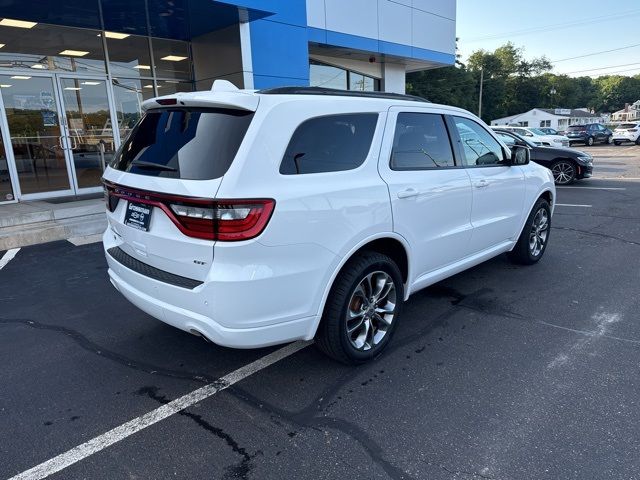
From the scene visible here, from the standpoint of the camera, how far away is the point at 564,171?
509 inches

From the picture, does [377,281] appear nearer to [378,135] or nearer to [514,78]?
[378,135]

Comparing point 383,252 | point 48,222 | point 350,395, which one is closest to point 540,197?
point 383,252

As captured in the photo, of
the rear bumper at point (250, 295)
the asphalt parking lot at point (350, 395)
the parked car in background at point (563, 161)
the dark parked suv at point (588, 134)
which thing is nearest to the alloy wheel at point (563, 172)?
the parked car in background at point (563, 161)

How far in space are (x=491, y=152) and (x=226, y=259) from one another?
3.26m

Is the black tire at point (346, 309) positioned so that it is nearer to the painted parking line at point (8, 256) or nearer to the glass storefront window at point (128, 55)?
the painted parking line at point (8, 256)

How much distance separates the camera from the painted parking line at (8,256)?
Result: 601 centimetres

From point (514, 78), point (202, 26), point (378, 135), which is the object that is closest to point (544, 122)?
point (514, 78)

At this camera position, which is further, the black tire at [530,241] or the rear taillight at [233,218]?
the black tire at [530,241]

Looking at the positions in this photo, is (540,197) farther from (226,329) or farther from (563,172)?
(563,172)

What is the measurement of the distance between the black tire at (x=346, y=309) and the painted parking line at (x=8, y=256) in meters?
4.93

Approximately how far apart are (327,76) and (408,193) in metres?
12.5

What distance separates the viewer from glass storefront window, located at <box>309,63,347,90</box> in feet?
47.0

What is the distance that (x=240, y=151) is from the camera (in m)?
2.57

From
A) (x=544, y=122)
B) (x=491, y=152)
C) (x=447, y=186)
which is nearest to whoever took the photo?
(x=447, y=186)
